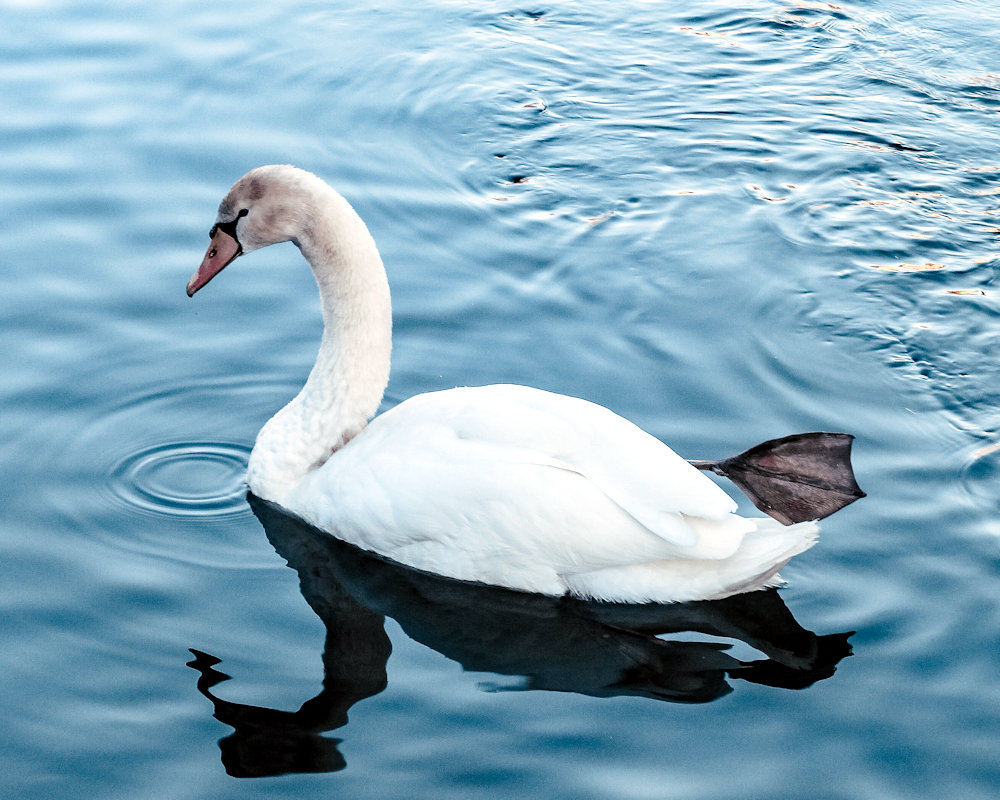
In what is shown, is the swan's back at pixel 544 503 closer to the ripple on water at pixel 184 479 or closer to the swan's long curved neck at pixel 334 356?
the swan's long curved neck at pixel 334 356

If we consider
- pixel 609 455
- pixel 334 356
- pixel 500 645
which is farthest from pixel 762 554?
pixel 334 356

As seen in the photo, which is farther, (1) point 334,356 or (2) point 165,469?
(2) point 165,469

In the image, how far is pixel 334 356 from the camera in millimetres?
5570

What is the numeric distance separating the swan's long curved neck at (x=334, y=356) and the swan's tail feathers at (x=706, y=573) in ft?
4.01

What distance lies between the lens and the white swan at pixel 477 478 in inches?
189

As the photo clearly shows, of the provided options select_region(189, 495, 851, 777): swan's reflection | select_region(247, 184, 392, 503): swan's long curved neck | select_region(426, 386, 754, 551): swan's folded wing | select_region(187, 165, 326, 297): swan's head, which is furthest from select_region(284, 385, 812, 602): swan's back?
select_region(187, 165, 326, 297): swan's head

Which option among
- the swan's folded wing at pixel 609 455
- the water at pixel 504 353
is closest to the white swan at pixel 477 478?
the swan's folded wing at pixel 609 455

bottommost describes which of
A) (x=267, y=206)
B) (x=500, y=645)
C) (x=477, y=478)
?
(x=500, y=645)

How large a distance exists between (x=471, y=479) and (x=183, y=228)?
360 cm

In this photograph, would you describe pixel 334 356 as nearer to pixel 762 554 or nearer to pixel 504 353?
pixel 504 353

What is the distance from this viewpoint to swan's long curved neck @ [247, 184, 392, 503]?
537cm

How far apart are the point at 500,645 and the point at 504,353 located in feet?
6.92

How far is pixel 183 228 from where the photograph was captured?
7.79 metres

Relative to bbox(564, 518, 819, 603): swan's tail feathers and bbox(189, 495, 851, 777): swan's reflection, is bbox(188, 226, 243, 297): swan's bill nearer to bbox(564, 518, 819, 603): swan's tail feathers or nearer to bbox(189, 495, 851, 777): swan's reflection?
bbox(189, 495, 851, 777): swan's reflection
